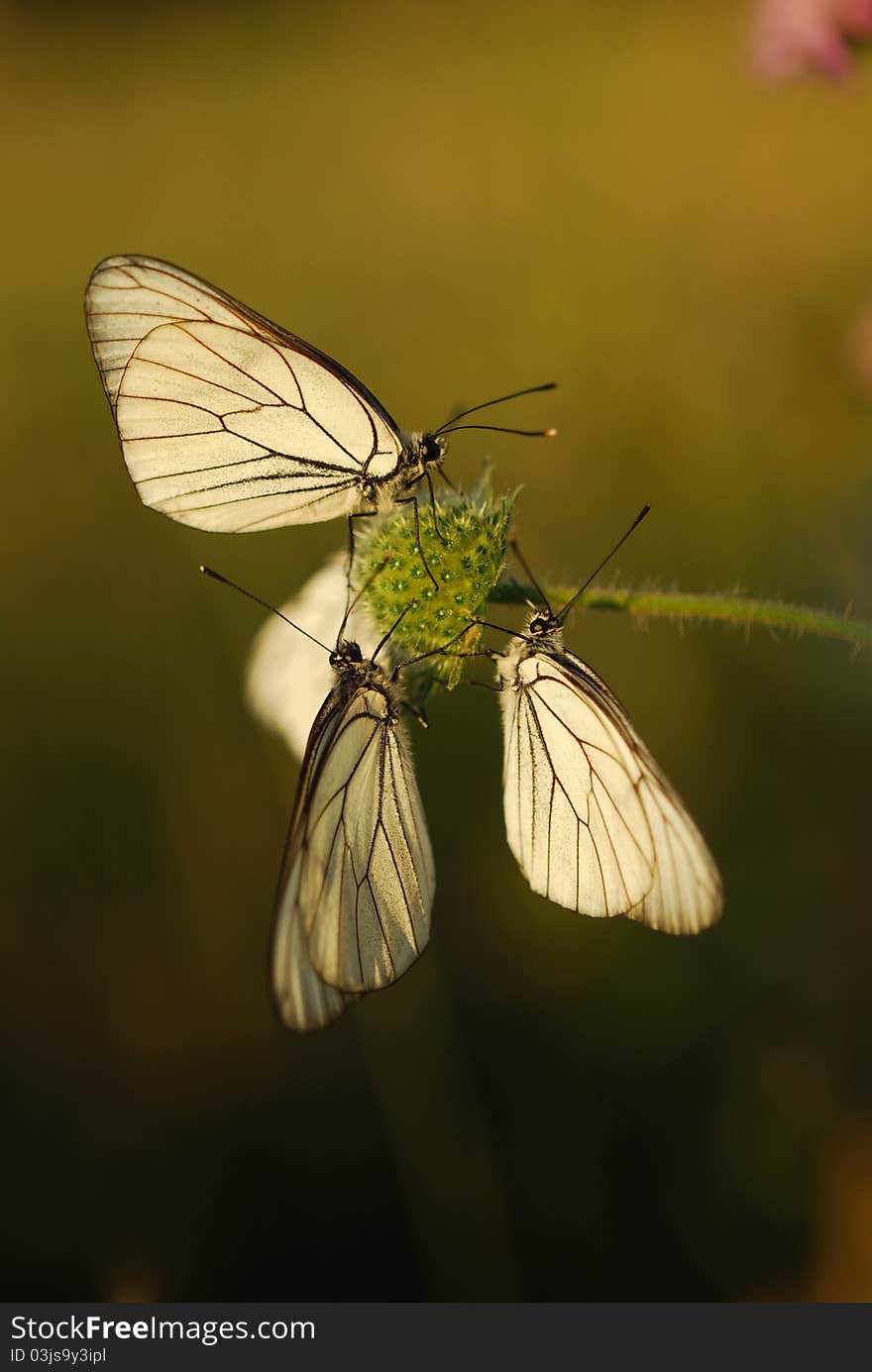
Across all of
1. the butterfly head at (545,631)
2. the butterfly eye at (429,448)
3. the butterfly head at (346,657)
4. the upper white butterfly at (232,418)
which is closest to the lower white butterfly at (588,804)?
the butterfly head at (545,631)

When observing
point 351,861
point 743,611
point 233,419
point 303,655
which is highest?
point 233,419

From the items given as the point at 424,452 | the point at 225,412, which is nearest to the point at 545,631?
the point at 424,452

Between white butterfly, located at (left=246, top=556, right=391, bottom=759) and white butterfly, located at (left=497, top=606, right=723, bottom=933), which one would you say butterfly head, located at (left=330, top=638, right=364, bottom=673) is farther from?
white butterfly, located at (left=497, top=606, right=723, bottom=933)

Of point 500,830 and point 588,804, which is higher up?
point 588,804

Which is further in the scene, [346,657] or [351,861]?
[346,657]

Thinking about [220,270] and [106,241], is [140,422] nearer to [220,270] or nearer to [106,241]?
[220,270]

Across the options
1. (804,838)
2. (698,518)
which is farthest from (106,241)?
(804,838)

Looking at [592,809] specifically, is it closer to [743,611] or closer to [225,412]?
[743,611]
